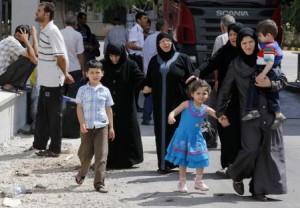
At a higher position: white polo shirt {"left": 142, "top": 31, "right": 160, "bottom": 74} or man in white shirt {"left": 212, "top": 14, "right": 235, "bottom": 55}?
man in white shirt {"left": 212, "top": 14, "right": 235, "bottom": 55}

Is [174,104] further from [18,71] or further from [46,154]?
[18,71]

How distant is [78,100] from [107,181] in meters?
1.13

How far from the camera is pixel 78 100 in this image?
9.10 meters

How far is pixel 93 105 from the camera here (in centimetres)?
906

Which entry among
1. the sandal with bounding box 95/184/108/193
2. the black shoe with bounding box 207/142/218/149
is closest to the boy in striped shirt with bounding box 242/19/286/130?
the sandal with bounding box 95/184/108/193

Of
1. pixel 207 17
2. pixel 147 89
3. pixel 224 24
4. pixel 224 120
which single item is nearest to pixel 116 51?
pixel 147 89

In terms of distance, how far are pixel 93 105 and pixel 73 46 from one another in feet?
19.2

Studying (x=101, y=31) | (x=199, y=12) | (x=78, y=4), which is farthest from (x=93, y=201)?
(x=101, y=31)

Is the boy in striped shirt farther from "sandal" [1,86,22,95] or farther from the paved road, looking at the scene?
"sandal" [1,86,22,95]

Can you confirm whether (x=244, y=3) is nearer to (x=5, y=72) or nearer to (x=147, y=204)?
(x=5, y=72)

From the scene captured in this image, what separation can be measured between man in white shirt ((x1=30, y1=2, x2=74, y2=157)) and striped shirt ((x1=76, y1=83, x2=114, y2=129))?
1971 mm

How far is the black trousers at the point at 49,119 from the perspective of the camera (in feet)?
36.5

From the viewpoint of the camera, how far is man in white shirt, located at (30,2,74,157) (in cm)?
1101

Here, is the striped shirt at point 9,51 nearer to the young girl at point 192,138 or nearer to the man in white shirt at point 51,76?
the man in white shirt at point 51,76
